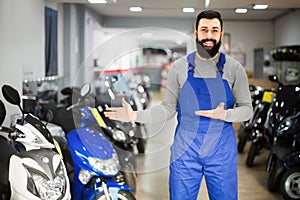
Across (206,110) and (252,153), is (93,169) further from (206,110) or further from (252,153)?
(252,153)

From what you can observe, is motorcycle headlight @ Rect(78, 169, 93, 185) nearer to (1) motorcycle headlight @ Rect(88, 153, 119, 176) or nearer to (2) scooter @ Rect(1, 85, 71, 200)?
(1) motorcycle headlight @ Rect(88, 153, 119, 176)

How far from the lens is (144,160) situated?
4.41 metres

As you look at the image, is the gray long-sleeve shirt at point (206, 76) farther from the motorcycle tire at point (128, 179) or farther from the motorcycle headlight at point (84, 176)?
the motorcycle tire at point (128, 179)

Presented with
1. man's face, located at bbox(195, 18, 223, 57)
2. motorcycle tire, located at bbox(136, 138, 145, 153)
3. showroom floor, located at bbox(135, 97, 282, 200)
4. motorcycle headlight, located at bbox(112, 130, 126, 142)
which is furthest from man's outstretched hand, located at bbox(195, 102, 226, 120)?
motorcycle tire, located at bbox(136, 138, 145, 153)

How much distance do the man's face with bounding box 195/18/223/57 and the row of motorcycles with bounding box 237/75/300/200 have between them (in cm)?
160

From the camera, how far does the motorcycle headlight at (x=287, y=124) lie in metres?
3.67

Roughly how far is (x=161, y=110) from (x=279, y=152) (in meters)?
1.82

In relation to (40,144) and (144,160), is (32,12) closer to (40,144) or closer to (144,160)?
(144,160)

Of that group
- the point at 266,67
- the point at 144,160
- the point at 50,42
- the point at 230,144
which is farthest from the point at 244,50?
the point at 230,144

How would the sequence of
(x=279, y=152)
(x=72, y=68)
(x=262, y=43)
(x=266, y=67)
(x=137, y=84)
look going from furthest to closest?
1. (x=262, y=43)
2. (x=266, y=67)
3. (x=72, y=68)
4. (x=137, y=84)
5. (x=279, y=152)

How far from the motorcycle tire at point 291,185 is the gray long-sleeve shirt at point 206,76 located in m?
1.42

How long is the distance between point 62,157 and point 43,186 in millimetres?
622

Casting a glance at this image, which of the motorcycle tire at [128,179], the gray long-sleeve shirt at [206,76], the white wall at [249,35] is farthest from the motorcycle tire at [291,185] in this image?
the white wall at [249,35]

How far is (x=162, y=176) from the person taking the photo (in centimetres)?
457
